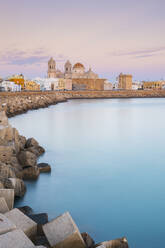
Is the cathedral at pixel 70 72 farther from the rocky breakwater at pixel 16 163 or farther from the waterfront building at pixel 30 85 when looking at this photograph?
the rocky breakwater at pixel 16 163

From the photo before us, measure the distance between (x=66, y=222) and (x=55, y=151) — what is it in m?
4.77

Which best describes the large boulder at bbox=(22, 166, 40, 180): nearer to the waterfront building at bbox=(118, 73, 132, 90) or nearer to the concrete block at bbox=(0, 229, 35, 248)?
the concrete block at bbox=(0, 229, 35, 248)

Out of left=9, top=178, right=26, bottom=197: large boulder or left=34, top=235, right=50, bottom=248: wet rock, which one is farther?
left=9, top=178, right=26, bottom=197: large boulder

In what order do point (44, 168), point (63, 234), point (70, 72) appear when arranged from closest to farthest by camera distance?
point (63, 234), point (44, 168), point (70, 72)

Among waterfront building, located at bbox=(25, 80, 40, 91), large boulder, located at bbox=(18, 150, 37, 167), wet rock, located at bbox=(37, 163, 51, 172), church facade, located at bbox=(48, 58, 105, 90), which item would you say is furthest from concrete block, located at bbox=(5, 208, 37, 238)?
church facade, located at bbox=(48, 58, 105, 90)

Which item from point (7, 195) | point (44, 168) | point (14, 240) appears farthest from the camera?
point (44, 168)

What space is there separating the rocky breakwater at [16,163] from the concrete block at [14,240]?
3.63ft

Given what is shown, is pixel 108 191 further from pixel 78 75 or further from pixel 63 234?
pixel 78 75

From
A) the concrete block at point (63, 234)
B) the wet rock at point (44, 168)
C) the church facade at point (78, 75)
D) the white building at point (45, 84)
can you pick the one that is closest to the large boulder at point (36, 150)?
the wet rock at point (44, 168)

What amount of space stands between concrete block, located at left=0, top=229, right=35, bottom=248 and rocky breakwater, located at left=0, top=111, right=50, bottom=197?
43.5 inches

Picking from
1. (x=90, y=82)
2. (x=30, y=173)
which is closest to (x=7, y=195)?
(x=30, y=173)

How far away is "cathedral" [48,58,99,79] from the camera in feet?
194

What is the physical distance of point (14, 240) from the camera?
5.44 ft

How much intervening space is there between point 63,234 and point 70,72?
200 ft
